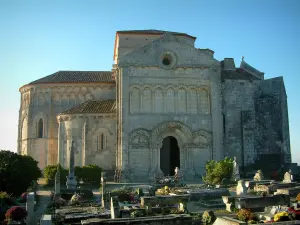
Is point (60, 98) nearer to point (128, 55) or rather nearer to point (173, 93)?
point (128, 55)

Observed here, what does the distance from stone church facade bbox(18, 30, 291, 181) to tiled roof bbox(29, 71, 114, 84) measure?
3028 mm

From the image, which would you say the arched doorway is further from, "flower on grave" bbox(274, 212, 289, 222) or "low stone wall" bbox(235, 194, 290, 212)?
"flower on grave" bbox(274, 212, 289, 222)

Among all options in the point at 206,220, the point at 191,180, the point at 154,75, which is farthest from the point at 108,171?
the point at 206,220

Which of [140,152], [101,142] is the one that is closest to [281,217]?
[140,152]

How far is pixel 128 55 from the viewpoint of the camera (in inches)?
1315

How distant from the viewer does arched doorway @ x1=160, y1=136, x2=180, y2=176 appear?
36469 mm

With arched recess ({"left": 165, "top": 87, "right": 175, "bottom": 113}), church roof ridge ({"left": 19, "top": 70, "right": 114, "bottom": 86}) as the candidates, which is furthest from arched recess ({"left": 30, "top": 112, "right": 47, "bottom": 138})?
arched recess ({"left": 165, "top": 87, "right": 175, "bottom": 113})

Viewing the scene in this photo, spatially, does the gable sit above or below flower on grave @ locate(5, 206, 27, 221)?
above

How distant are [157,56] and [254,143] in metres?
13.1

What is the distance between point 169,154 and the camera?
3672 cm

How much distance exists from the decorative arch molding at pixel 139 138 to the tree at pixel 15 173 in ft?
31.4

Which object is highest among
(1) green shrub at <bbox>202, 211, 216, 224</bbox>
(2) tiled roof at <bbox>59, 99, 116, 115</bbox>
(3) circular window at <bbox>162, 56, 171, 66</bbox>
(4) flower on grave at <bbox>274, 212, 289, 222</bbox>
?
(3) circular window at <bbox>162, 56, 171, 66</bbox>

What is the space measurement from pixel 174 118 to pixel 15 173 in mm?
15068

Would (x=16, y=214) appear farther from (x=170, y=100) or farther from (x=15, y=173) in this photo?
(x=170, y=100)
